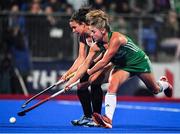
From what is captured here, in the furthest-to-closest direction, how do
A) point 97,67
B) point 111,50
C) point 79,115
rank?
1. point 79,115
2. point 97,67
3. point 111,50

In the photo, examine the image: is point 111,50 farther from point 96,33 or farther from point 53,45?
point 53,45

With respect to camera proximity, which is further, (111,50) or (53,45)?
(53,45)

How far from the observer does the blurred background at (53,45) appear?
16.2 m

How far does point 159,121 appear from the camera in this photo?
11.4 metres

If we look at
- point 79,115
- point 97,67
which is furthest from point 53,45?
point 97,67

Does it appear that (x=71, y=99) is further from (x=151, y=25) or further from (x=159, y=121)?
(x=159, y=121)

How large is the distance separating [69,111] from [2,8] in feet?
15.3

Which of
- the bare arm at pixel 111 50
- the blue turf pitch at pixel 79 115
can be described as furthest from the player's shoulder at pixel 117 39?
the blue turf pitch at pixel 79 115

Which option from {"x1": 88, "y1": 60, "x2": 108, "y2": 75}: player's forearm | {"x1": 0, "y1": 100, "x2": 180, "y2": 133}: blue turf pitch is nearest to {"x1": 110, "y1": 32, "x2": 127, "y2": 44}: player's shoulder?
{"x1": 88, "y1": 60, "x2": 108, "y2": 75}: player's forearm

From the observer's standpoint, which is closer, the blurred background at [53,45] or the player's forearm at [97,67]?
the player's forearm at [97,67]

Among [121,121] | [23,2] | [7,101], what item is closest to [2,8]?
→ [23,2]

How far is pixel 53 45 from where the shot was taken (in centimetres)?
1614

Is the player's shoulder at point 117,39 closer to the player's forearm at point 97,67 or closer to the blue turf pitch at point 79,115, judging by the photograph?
the player's forearm at point 97,67

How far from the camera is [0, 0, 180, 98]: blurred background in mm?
16156
